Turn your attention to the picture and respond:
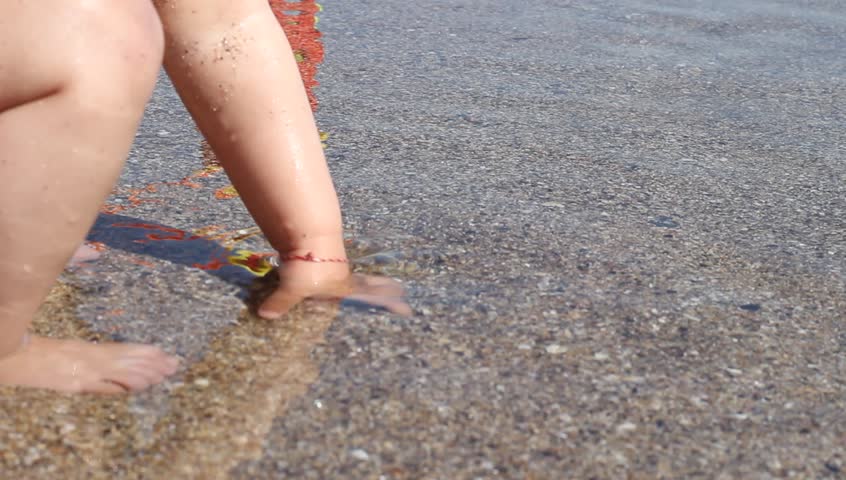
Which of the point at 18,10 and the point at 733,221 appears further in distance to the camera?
the point at 733,221

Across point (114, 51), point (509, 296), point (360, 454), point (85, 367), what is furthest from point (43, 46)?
point (509, 296)

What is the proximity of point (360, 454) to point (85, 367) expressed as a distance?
0.45m

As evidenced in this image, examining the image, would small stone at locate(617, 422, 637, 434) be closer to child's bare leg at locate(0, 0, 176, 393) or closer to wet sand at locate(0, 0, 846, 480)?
wet sand at locate(0, 0, 846, 480)

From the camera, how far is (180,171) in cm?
269

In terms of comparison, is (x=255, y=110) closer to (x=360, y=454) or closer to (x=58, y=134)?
(x=58, y=134)

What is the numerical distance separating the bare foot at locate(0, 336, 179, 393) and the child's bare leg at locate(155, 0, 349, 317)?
0.91 ft

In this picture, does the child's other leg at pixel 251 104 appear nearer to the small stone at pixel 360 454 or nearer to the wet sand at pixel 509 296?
the wet sand at pixel 509 296

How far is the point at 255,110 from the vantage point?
200 cm

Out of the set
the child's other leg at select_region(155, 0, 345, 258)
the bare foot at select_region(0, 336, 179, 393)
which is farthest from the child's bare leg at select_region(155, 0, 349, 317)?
the bare foot at select_region(0, 336, 179, 393)

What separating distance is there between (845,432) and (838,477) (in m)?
0.13

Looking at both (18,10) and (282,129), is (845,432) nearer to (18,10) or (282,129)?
(282,129)

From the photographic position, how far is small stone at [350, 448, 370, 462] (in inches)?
59.2

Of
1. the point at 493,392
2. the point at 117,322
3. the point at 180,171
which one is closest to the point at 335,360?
the point at 493,392

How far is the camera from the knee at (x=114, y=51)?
1595 mm
